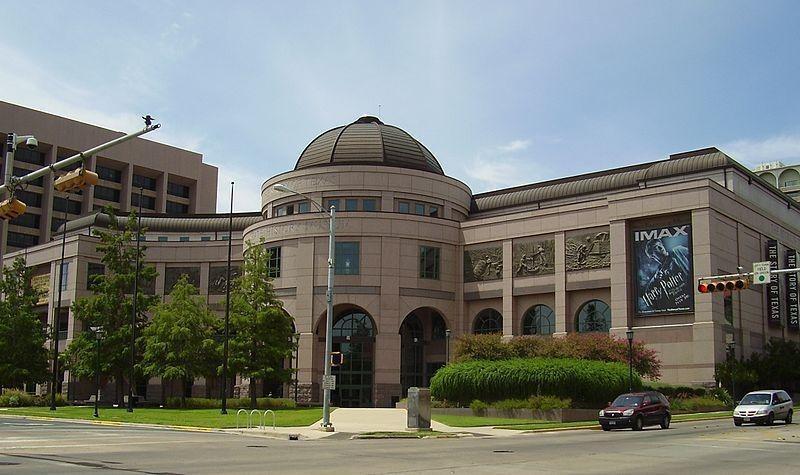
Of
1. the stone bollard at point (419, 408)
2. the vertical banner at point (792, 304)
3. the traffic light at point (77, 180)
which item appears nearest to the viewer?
the traffic light at point (77, 180)

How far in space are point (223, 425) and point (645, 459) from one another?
78.0 feet

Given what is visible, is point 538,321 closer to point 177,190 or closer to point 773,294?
point 773,294

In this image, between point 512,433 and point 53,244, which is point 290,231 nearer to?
point 53,244

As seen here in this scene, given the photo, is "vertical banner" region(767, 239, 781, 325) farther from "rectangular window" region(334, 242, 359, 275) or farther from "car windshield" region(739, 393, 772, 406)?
"rectangular window" region(334, 242, 359, 275)

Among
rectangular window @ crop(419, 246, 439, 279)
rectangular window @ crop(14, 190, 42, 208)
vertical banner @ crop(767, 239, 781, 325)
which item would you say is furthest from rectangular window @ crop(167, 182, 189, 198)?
vertical banner @ crop(767, 239, 781, 325)

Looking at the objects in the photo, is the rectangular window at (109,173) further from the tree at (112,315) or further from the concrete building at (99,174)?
the tree at (112,315)

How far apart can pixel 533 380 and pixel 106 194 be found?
99660mm

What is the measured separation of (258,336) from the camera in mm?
60656

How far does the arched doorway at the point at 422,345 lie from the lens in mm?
74812

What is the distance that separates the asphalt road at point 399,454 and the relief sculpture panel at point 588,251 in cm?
3432

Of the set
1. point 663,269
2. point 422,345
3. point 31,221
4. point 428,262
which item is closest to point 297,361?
point 422,345

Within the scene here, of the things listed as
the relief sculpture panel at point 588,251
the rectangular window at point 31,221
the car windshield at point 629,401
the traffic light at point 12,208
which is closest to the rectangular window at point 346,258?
the relief sculpture panel at point 588,251

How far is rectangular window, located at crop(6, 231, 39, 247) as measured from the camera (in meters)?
121

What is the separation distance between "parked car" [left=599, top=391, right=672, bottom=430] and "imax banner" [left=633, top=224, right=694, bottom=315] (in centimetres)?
2459
